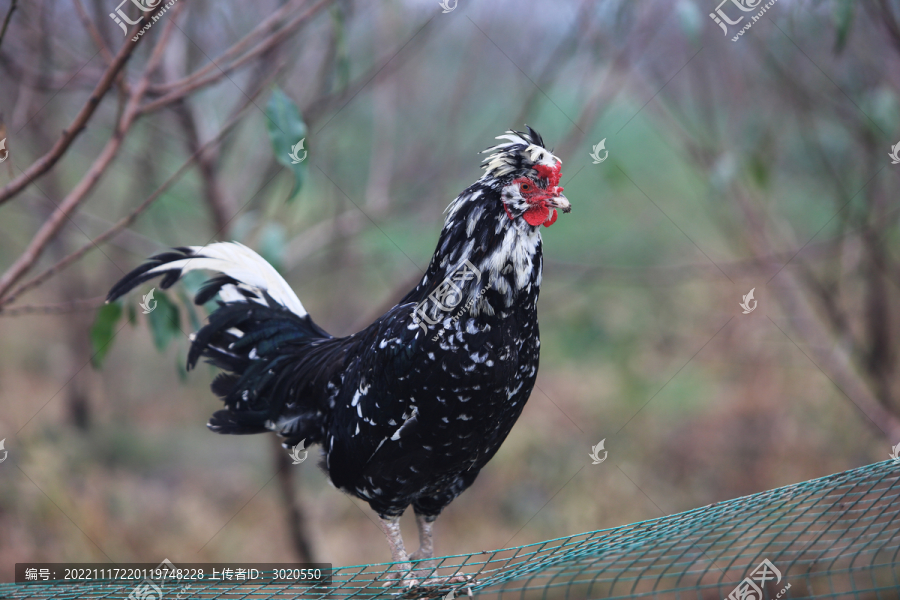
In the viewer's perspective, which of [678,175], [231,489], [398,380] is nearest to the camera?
[398,380]

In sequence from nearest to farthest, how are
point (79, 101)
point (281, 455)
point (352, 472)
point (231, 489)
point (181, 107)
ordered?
point (352, 472) → point (181, 107) → point (281, 455) → point (79, 101) → point (231, 489)

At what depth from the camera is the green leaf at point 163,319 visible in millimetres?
2945

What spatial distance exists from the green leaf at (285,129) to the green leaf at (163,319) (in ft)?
2.94

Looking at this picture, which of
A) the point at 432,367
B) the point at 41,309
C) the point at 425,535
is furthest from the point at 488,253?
the point at 41,309

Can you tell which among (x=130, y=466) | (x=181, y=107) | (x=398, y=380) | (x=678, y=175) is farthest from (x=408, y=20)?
(x=678, y=175)

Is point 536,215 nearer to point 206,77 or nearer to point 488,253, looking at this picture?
point 488,253

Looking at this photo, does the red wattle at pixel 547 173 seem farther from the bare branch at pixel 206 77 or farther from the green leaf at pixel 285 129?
the bare branch at pixel 206 77

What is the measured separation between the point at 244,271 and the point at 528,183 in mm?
1517

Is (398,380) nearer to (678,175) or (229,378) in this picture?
(229,378)

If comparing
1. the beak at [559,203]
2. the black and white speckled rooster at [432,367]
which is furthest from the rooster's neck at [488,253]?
the beak at [559,203]

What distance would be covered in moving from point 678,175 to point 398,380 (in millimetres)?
A: 9479

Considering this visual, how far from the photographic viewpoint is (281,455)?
4.15 meters

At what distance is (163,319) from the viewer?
299 cm

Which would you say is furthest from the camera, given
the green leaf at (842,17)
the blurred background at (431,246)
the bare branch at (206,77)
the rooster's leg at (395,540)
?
the blurred background at (431,246)
